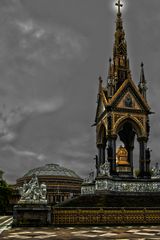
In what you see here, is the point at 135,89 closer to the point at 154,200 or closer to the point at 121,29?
the point at 121,29

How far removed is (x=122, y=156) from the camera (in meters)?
34.6

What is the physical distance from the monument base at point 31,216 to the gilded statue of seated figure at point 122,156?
1654 cm

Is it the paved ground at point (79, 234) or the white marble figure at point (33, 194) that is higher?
the white marble figure at point (33, 194)

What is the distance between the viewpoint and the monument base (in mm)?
18250

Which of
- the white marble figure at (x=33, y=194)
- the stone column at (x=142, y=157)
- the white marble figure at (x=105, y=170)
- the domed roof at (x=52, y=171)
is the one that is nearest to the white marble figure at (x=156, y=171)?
the stone column at (x=142, y=157)

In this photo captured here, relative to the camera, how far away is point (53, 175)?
266 ft

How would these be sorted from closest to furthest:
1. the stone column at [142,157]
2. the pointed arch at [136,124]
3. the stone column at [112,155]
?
the stone column at [112,155] → the stone column at [142,157] → the pointed arch at [136,124]

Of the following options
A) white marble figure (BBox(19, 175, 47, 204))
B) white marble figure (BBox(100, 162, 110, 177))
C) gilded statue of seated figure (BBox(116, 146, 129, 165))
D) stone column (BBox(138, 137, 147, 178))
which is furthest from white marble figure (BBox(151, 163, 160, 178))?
white marble figure (BBox(19, 175, 47, 204))

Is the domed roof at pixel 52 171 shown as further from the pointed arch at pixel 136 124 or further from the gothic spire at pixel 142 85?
the pointed arch at pixel 136 124

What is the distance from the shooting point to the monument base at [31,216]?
59.9 feet

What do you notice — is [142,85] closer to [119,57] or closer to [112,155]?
[119,57]

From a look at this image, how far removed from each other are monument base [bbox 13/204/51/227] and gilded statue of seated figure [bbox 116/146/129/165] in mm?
16543

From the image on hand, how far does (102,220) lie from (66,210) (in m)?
2.15

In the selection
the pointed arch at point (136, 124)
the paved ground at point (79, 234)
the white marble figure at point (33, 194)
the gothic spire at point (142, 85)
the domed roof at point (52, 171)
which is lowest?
the paved ground at point (79, 234)
